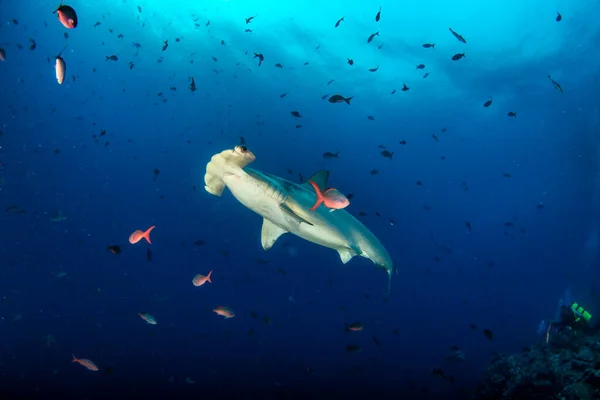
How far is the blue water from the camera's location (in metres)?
21.2

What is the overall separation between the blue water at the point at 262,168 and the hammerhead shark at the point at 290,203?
7.33m

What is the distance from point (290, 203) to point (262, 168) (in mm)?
33105

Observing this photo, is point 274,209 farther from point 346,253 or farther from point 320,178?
point 346,253

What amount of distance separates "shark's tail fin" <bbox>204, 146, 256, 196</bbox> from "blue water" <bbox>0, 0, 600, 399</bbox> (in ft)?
25.1

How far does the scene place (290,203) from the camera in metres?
4.57

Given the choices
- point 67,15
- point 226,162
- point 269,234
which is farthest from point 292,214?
point 67,15

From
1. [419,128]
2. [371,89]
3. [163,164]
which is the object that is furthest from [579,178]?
[163,164]

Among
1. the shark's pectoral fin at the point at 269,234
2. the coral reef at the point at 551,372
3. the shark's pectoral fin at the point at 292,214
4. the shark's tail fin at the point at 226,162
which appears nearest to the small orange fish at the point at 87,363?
the shark's pectoral fin at the point at 269,234

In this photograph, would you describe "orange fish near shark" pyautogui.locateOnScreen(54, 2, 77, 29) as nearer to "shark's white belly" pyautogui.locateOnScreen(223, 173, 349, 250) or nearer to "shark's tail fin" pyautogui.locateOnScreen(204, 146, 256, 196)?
"shark's tail fin" pyautogui.locateOnScreen(204, 146, 256, 196)

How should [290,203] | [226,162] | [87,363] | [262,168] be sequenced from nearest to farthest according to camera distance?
[226,162] < [290,203] < [87,363] < [262,168]

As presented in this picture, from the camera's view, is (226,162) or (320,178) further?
(320,178)

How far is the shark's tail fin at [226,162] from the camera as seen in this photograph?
4059 mm

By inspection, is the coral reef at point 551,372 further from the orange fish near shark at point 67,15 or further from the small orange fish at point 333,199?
the orange fish near shark at point 67,15

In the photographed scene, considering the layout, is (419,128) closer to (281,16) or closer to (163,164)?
(281,16)
